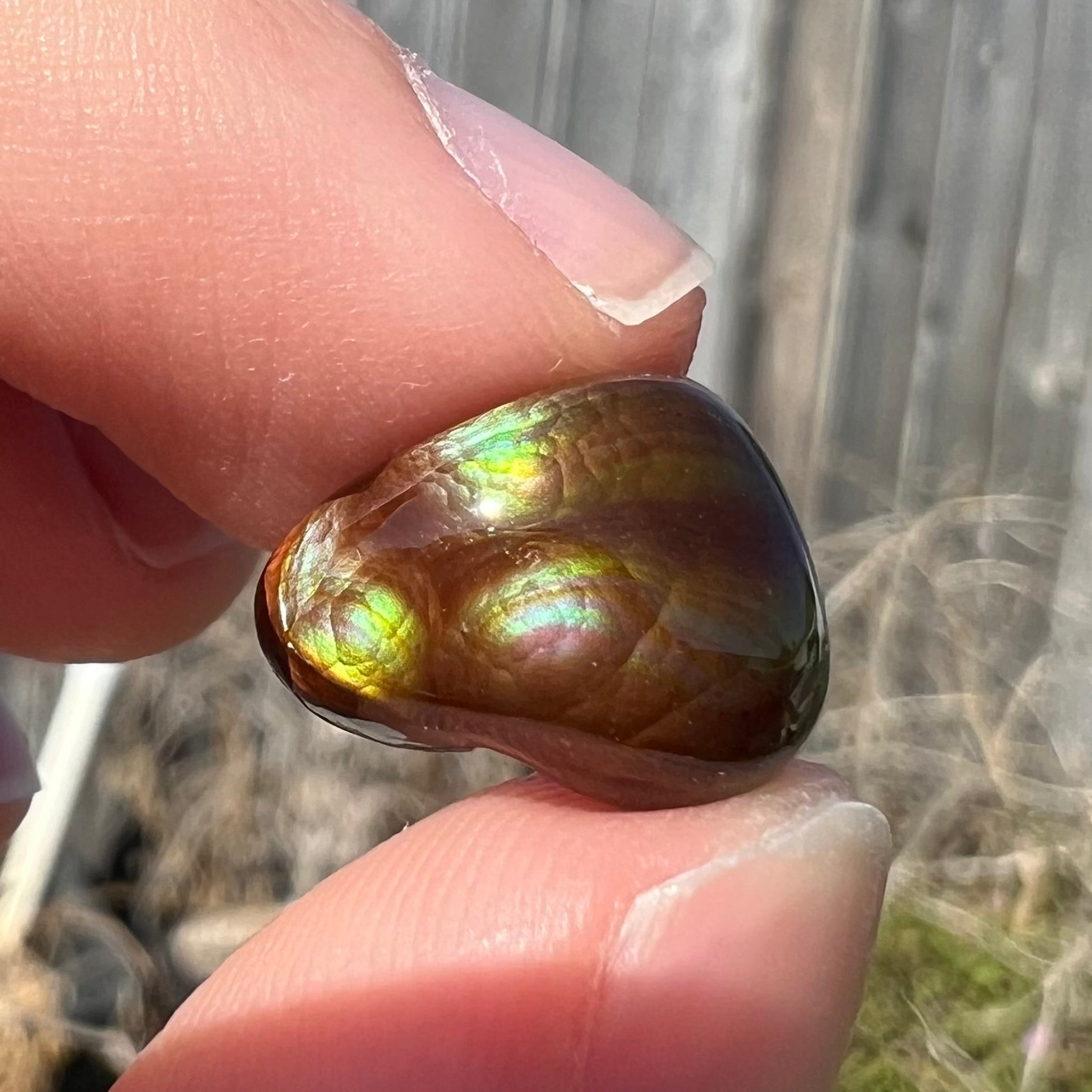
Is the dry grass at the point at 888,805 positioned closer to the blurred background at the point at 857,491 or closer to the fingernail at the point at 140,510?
the blurred background at the point at 857,491

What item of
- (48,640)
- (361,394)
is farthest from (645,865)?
(48,640)

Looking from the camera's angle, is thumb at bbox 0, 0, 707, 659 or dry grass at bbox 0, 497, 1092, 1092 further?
dry grass at bbox 0, 497, 1092, 1092

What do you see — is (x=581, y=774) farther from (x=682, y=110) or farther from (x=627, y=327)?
(x=682, y=110)

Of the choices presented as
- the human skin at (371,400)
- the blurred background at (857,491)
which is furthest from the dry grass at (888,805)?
the human skin at (371,400)

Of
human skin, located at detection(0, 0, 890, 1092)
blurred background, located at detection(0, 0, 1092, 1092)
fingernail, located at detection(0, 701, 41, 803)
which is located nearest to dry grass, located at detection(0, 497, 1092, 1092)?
blurred background, located at detection(0, 0, 1092, 1092)

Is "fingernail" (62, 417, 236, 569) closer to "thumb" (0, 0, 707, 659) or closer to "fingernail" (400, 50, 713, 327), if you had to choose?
"thumb" (0, 0, 707, 659)

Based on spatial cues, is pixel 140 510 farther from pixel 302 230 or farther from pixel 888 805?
pixel 888 805

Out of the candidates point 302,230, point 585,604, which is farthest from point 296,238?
point 585,604
